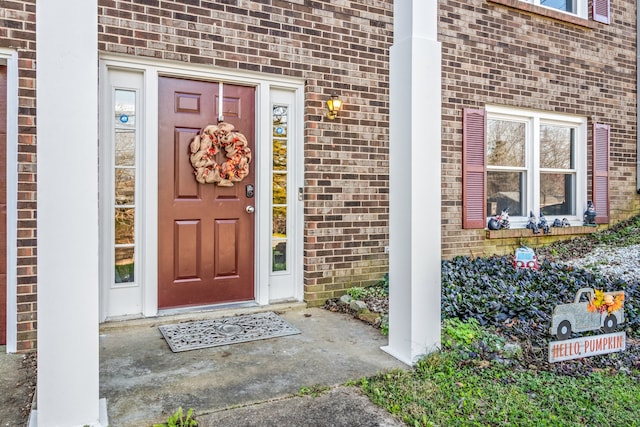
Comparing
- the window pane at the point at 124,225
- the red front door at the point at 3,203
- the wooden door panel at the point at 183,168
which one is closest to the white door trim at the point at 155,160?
the window pane at the point at 124,225

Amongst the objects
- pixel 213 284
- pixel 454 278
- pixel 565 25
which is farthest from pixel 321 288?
pixel 565 25

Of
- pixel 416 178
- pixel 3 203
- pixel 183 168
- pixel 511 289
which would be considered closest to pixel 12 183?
pixel 3 203

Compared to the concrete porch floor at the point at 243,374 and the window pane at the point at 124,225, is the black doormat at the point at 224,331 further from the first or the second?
the window pane at the point at 124,225

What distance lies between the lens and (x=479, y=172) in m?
5.02

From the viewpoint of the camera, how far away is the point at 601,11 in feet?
19.1

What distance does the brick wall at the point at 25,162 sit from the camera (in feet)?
9.84

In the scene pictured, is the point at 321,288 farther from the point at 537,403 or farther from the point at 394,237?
the point at 537,403

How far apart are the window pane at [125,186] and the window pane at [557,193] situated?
4765mm

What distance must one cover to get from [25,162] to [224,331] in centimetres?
178

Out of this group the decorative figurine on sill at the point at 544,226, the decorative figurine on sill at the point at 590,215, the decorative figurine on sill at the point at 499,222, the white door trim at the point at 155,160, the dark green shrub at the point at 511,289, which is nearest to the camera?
the dark green shrub at the point at 511,289

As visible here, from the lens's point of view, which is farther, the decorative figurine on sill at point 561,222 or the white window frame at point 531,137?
the decorative figurine on sill at point 561,222

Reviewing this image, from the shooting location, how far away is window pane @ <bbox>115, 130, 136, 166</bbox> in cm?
353

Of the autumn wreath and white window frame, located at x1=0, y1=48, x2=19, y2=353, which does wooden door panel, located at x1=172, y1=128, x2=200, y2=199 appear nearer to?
the autumn wreath

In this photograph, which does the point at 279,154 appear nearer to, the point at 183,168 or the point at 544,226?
the point at 183,168
